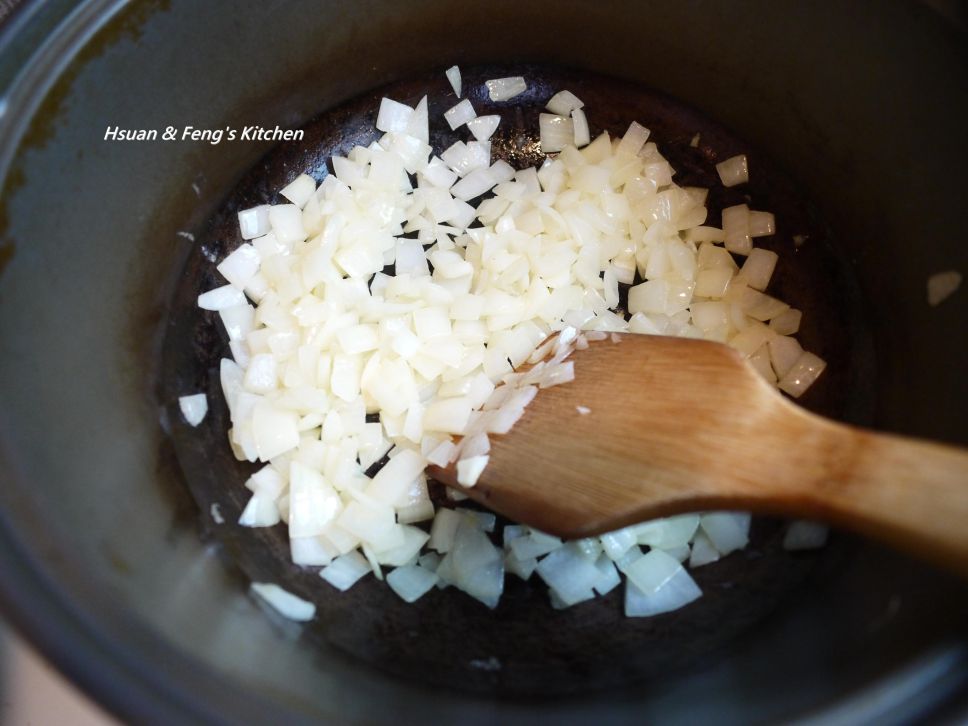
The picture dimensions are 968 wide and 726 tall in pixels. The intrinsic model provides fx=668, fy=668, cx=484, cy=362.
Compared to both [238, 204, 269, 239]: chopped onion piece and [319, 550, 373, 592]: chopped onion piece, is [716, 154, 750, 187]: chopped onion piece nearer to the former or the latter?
[238, 204, 269, 239]: chopped onion piece

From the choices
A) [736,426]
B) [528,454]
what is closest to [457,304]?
[528,454]

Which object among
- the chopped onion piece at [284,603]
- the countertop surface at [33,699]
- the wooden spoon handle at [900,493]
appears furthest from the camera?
the chopped onion piece at [284,603]

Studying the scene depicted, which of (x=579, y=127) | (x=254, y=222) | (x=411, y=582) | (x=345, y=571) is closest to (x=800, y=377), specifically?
(x=579, y=127)

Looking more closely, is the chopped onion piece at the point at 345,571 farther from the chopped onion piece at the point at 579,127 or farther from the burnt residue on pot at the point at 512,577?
the chopped onion piece at the point at 579,127

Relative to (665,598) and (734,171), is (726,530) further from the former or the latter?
(734,171)

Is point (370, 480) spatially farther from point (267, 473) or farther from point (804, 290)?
point (804, 290)

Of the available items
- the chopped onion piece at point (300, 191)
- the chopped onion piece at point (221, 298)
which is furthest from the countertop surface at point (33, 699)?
the chopped onion piece at point (300, 191)

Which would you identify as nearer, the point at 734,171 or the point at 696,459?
the point at 696,459

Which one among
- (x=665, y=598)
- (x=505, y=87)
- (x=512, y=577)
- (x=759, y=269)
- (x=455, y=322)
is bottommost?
(x=665, y=598)
